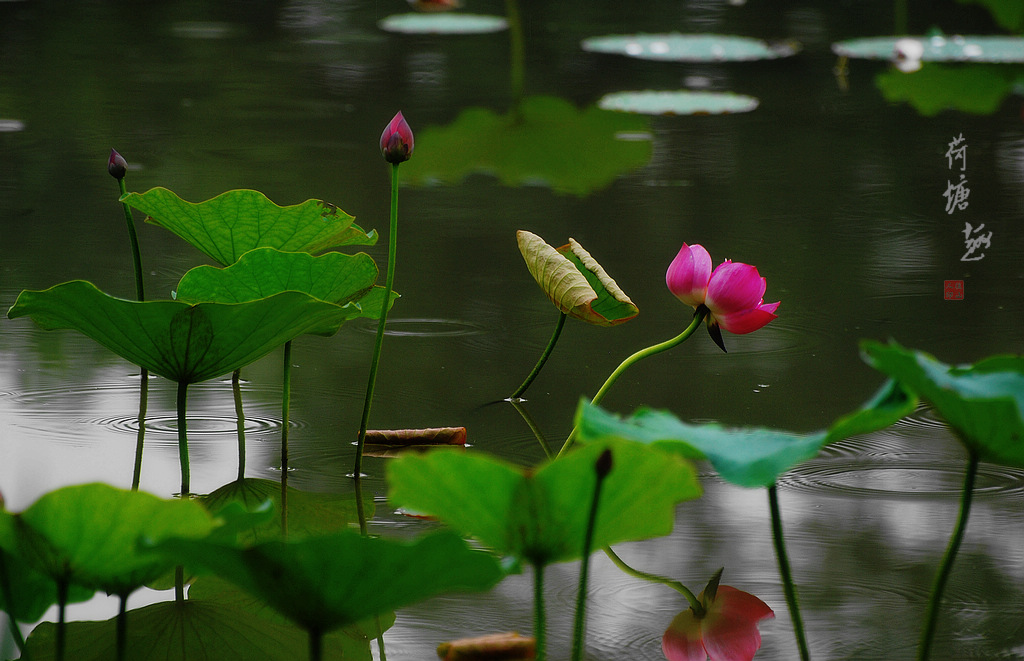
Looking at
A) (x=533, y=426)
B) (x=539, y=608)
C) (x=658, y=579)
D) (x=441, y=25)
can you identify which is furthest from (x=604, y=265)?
(x=441, y=25)

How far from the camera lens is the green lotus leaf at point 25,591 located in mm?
678

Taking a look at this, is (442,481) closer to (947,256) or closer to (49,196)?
(947,256)

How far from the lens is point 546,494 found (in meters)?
0.65

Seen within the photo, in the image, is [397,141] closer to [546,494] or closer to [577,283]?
[577,283]

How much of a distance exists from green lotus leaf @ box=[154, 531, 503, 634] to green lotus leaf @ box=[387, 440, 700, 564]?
0.04 m

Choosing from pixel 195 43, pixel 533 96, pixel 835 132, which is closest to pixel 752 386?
pixel 835 132

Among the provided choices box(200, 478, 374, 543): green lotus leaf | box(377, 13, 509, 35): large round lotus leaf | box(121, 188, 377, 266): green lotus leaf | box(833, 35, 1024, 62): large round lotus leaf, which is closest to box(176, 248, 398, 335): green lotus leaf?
box(121, 188, 377, 266): green lotus leaf

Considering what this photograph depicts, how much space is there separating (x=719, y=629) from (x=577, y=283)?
41cm

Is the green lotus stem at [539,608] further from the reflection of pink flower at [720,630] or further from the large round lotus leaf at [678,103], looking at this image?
the large round lotus leaf at [678,103]

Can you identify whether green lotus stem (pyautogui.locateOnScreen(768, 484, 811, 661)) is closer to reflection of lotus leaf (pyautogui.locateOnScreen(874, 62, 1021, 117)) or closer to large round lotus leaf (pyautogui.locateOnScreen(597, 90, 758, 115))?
large round lotus leaf (pyautogui.locateOnScreen(597, 90, 758, 115))

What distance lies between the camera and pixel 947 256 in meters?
2.09

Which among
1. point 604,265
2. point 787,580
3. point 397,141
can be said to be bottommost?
point 604,265

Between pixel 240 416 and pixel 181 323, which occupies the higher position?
pixel 181 323

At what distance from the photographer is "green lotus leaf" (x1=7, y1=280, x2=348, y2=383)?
0.92 metres
